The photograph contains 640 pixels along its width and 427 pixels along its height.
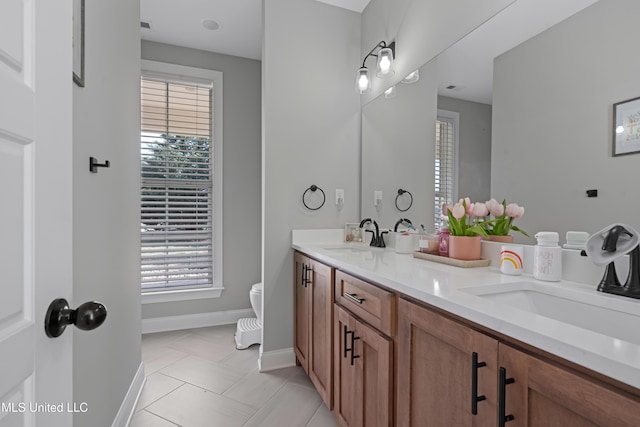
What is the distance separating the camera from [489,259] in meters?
1.48

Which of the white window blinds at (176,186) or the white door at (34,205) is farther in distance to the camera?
the white window blinds at (176,186)

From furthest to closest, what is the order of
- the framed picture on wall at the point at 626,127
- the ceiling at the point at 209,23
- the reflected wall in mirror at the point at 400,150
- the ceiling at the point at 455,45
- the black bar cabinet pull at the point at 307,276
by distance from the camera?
1. the ceiling at the point at 209,23
2. the black bar cabinet pull at the point at 307,276
3. the reflected wall in mirror at the point at 400,150
4. the ceiling at the point at 455,45
5. the framed picture on wall at the point at 626,127

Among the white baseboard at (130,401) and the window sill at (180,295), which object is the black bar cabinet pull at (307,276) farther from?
the window sill at (180,295)

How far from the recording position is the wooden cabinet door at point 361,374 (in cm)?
118

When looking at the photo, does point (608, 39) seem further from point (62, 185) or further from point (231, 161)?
point (231, 161)

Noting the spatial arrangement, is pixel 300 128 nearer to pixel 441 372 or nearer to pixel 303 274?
pixel 303 274

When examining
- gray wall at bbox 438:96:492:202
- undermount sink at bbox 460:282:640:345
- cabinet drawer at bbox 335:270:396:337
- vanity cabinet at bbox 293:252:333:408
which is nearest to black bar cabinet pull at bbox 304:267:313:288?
vanity cabinet at bbox 293:252:333:408

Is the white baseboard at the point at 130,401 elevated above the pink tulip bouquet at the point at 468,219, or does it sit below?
below

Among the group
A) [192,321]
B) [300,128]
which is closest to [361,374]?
[300,128]

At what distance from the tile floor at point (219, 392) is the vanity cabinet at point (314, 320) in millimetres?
132

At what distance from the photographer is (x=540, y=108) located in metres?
1.25

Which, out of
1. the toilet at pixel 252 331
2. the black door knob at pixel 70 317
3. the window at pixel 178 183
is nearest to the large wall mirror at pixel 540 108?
the black door knob at pixel 70 317

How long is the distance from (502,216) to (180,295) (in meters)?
2.90

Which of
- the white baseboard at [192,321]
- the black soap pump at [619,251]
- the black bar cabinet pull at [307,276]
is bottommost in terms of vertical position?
the white baseboard at [192,321]
